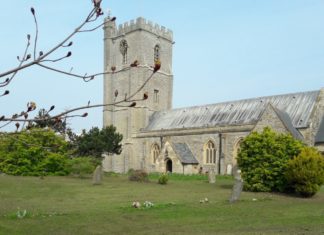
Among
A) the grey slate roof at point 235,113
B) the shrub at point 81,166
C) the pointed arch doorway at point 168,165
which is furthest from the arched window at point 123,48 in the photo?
the shrub at point 81,166

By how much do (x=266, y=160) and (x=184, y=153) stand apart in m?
17.3

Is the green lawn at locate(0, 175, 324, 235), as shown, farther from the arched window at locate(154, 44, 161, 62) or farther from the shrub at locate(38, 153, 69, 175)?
the arched window at locate(154, 44, 161, 62)

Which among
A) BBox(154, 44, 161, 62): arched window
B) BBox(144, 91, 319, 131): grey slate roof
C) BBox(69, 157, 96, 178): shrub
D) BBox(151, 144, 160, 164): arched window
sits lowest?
BBox(69, 157, 96, 178): shrub

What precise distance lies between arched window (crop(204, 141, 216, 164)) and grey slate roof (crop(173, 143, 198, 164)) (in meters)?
1.14

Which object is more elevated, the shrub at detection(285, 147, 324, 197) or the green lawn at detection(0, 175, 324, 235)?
the shrub at detection(285, 147, 324, 197)

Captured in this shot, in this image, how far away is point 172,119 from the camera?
4225cm

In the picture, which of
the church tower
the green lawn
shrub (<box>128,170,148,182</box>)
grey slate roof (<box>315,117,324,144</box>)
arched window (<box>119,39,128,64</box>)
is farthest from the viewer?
arched window (<box>119,39,128,64</box>)

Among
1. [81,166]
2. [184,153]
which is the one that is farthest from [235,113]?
[81,166]

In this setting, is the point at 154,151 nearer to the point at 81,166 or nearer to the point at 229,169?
the point at 229,169

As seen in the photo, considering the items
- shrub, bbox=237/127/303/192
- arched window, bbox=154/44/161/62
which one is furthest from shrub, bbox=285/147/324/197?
arched window, bbox=154/44/161/62

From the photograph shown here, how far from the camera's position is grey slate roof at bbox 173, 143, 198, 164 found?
35.7 m

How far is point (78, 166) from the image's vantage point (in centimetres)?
2755

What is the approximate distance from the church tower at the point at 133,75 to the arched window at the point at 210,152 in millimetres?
8969

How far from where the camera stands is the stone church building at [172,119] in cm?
3170
